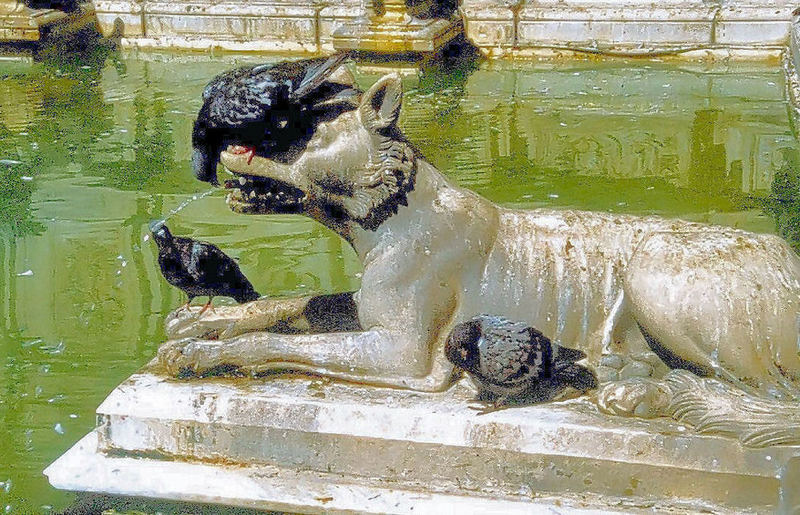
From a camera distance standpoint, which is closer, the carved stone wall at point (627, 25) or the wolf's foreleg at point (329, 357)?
the wolf's foreleg at point (329, 357)

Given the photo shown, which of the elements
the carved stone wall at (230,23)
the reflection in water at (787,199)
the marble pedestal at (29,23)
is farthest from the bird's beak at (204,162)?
the marble pedestal at (29,23)

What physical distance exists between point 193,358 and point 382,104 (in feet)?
3.50

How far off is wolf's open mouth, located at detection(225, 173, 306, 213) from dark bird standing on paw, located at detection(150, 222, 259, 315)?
1.51 ft

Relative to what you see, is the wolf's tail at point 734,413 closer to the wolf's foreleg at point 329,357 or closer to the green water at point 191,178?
the wolf's foreleg at point 329,357

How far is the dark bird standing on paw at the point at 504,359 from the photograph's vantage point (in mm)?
3475

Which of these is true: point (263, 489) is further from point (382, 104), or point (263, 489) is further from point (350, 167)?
point (382, 104)

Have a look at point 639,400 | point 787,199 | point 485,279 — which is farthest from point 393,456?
point 787,199

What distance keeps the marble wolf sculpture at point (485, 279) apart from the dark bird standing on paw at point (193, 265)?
15.5 inches

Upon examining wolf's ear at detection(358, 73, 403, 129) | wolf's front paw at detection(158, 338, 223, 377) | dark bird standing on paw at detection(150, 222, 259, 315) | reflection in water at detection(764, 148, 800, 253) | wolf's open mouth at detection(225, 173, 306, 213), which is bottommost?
reflection in water at detection(764, 148, 800, 253)

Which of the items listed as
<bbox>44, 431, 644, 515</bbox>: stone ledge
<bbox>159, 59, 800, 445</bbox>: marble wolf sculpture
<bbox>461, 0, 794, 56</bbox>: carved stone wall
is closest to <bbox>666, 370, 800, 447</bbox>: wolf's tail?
<bbox>159, 59, 800, 445</bbox>: marble wolf sculpture

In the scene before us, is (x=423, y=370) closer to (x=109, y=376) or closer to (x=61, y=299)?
(x=109, y=376)

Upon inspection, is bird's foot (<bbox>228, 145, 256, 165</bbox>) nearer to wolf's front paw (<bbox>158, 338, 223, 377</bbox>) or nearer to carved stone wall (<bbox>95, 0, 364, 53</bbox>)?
wolf's front paw (<bbox>158, 338, 223, 377</bbox>)

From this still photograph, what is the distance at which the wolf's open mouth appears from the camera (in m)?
3.76

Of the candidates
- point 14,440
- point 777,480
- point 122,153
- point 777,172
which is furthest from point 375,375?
point 122,153
